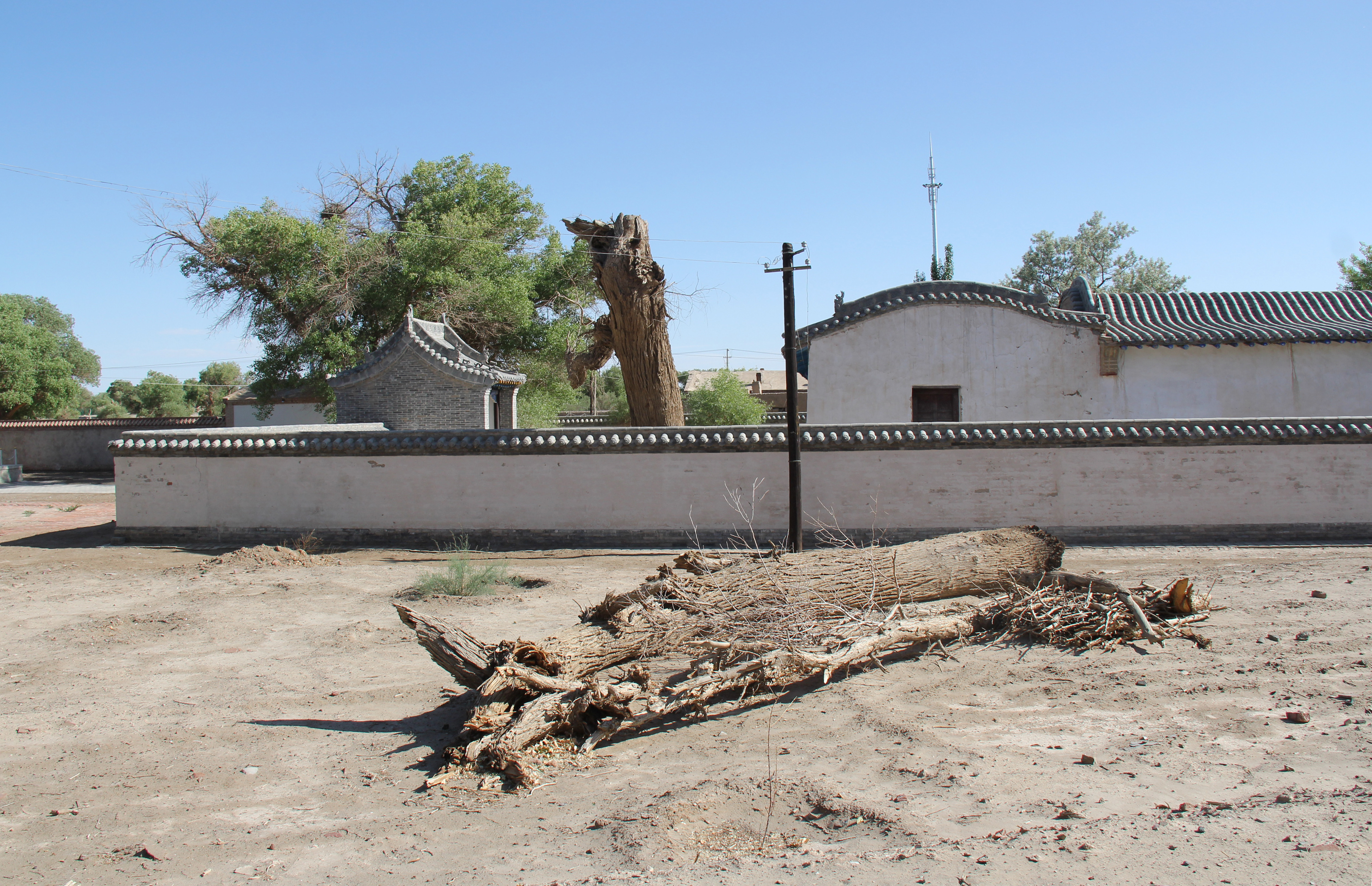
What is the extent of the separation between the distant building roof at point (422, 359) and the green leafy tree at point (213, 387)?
18591 millimetres

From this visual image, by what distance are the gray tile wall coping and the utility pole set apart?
4.06 ft

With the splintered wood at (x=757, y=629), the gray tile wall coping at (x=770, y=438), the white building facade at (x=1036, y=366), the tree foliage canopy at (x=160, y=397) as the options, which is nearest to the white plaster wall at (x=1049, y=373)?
the white building facade at (x=1036, y=366)

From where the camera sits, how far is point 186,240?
22.7 metres

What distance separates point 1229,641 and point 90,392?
7418 cm

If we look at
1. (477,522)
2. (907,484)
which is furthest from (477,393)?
(907,484)

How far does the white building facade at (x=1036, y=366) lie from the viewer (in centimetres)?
1434

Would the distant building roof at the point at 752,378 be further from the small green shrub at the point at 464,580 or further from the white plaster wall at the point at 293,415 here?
the small green shrub at the point at 464,580

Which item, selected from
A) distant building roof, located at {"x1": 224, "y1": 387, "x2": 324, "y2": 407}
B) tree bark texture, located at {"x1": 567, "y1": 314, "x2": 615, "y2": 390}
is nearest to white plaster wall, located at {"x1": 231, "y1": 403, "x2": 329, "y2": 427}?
distant building roof, located at {"x1": 224, "y1": 387, "x2": 324, "y2": 407}

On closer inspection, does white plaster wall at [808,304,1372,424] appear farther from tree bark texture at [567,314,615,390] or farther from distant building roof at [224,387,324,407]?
distant building roof at [224,387,324,407]

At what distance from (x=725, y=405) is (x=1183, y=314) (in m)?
14.2

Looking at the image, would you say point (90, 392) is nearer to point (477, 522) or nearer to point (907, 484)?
point (477, 522)

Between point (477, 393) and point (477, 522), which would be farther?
point (477, 393)

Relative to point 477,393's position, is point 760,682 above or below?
below

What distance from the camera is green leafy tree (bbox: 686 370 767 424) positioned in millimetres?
27625
